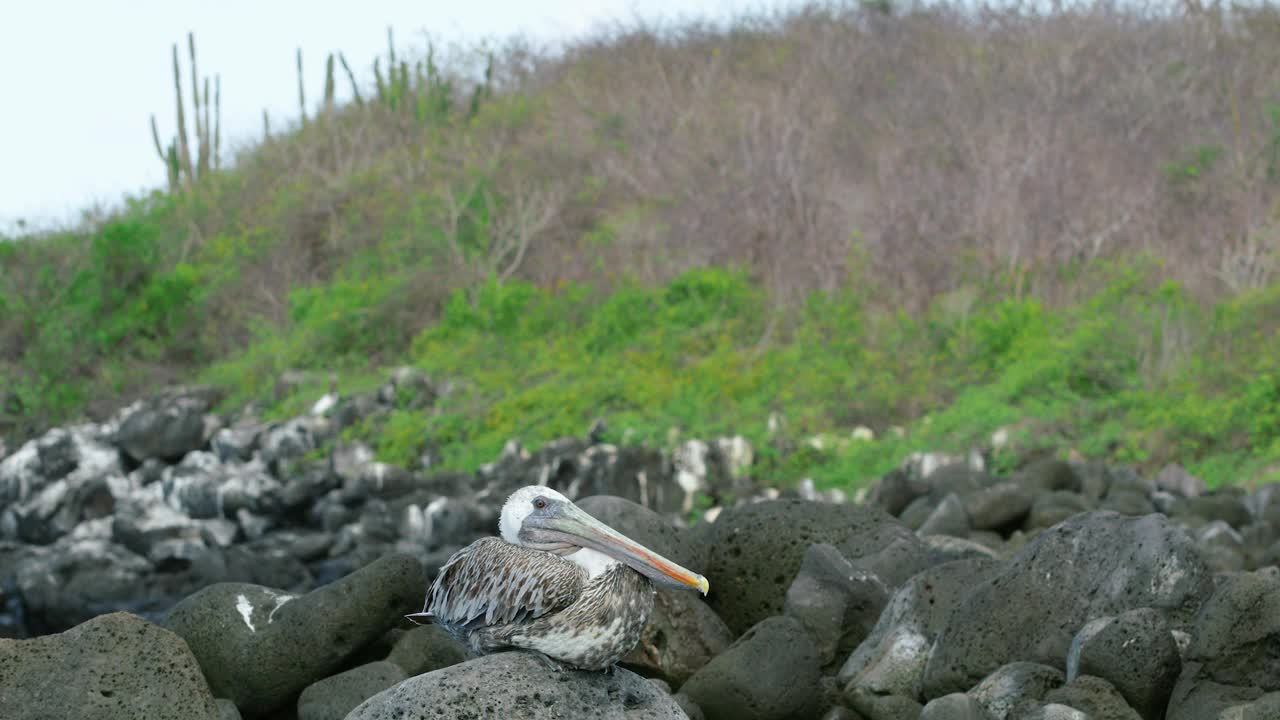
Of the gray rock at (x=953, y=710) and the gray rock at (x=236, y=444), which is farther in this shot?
the gray rock at (x=236, y=444)

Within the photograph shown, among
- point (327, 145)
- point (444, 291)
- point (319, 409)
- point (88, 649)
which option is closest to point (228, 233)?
point (327, 145)

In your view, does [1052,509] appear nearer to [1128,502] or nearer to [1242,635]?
[1128,502]

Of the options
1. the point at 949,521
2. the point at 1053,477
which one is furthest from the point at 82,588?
the point at 1053,477

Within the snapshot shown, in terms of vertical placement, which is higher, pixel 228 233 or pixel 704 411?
pixel 228 233

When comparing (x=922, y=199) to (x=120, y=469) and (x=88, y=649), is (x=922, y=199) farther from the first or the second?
(x=88, y=649)

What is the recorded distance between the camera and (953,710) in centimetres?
562

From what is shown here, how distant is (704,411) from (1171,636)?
15.8 metres

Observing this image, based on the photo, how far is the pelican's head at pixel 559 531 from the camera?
441 centimetres

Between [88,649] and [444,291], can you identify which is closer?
[88,649]

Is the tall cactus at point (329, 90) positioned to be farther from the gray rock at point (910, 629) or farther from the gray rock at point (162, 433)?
the gray rock at point (910, 629)

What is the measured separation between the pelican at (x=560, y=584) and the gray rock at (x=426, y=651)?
74.0 inches

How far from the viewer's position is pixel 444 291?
29766 millimetres

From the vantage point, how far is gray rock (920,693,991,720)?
5609mm

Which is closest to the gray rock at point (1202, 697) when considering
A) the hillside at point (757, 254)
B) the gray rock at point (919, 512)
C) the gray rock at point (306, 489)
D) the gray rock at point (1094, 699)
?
the gray rock at point (1094, 699)
